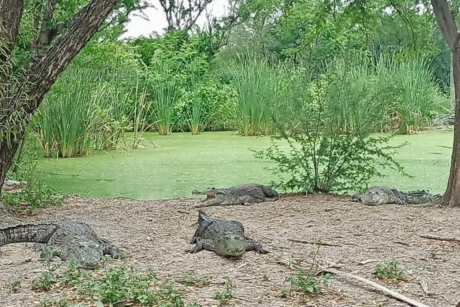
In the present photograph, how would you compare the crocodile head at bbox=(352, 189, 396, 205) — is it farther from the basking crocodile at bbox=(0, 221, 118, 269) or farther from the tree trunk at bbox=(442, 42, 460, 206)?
the basking crocodile at bbox=(0, 221, 118, 269)

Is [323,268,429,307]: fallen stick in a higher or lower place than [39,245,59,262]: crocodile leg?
lower

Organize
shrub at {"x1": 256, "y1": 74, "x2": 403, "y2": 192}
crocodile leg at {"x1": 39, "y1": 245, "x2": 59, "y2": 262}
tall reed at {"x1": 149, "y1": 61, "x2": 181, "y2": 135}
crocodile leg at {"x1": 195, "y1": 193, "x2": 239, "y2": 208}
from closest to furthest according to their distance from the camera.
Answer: crocodile leg at {"x1": 39, "y1": 245, "x2": 59, "y2": 262} → crocodile leg at {"x1": 195, "y1": 193, "x2": 239, "y2": 208} → shrub at {"x1": 256, "y1": 74, "x2": 403, "y2": 192} → tall reed at {"x1": 149, "y1": 61, "x2": 181, "y2": 135}

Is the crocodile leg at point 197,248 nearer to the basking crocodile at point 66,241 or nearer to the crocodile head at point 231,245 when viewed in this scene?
the crocodile head at point 231,245

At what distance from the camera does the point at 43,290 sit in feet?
10.2

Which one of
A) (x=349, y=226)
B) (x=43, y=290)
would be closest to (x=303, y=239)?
(x=349, y=226)

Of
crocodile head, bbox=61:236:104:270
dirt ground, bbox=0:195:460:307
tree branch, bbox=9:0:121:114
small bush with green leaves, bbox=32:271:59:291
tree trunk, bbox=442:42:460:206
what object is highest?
tree branch, bbox=9:0:121:114

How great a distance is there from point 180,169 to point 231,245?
15.2 ft

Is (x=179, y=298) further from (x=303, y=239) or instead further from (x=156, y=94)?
(x=156, y=94)

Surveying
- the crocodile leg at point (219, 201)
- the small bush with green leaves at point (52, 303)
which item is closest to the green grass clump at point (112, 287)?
the small bush with green leaves at point (52, 303)

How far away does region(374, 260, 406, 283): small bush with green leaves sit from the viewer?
3.29m

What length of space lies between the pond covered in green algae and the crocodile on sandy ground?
1.00 metres

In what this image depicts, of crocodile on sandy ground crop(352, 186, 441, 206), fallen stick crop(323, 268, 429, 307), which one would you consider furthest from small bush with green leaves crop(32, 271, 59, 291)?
crocodile on sandy ground crop(352, 186, 441, 206)

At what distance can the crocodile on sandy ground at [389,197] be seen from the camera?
5.70 m

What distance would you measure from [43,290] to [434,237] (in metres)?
2.56
